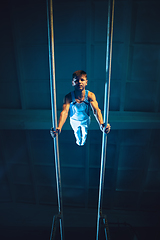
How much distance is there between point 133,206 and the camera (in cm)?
478

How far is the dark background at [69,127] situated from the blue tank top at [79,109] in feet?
4.46

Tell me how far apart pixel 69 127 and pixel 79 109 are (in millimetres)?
1430

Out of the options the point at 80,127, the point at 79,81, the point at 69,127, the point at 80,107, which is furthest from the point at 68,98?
the point at 69,127

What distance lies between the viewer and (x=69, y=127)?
11.3 feet

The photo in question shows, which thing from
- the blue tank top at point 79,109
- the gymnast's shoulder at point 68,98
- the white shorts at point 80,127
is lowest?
the white shorts at point 80,127

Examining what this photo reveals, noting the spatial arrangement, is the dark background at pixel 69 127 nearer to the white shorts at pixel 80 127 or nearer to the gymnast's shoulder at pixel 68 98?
the white shorts at pixel 80 127

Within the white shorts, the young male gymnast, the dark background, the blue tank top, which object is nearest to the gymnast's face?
the young male gymnast

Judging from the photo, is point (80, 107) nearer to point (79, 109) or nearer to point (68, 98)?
point (79, 109)

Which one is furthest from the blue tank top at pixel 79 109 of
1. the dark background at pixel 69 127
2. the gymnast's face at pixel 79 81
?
the dark background at pixel 69 127

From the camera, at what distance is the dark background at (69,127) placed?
9.63 ft

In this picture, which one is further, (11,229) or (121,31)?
(11,229)

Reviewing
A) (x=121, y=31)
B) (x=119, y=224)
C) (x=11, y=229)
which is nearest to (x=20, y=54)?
(x=121, y=31)

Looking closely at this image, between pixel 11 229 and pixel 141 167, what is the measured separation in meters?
4.39

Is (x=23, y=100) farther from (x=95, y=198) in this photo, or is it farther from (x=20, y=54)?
(x=95, y=198)
